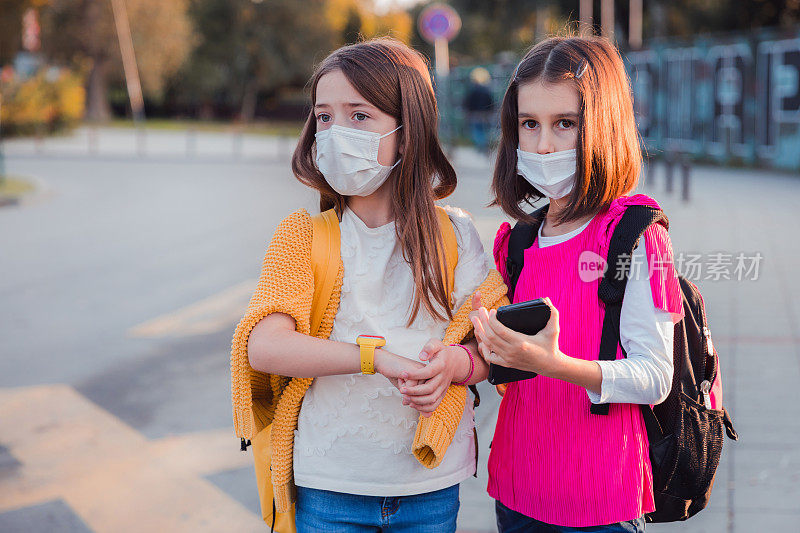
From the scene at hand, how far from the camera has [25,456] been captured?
14.9ft

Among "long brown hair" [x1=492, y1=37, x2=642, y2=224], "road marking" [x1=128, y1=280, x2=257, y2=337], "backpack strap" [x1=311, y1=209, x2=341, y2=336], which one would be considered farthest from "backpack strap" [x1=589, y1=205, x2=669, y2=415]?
"road marking" [x1=128, y1=280, x2=257, y2=337]

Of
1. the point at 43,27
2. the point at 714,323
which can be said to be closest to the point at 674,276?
the point at 714,323

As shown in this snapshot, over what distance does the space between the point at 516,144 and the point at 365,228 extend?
448mm

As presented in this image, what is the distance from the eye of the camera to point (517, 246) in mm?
2090

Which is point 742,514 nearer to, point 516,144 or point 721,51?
point 516,144

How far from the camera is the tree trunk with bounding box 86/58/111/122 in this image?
45.7 metres

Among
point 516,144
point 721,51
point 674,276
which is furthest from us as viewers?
point 721,51

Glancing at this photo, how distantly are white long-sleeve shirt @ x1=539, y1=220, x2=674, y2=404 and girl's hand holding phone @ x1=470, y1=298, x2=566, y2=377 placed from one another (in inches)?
6.7

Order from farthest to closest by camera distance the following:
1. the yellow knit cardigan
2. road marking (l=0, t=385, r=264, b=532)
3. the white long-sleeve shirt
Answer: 1. road marking (l=0, t=385, r=264, b=532)
2. the yellow knit cardigan
3. the white long-sleeve shirt

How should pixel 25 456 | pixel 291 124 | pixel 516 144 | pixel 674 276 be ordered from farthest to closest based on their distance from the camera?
pixel 291 124
pixel 25 456
pixel 516 144
pixel 674 276

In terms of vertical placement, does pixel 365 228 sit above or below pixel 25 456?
above

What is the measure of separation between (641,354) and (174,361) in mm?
4934

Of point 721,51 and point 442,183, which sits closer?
point 442,183

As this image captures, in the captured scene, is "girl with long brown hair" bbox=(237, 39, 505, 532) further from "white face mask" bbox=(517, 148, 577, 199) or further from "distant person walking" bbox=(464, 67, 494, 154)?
"distant person walking" bbox=(464, 67, 494, 154)
